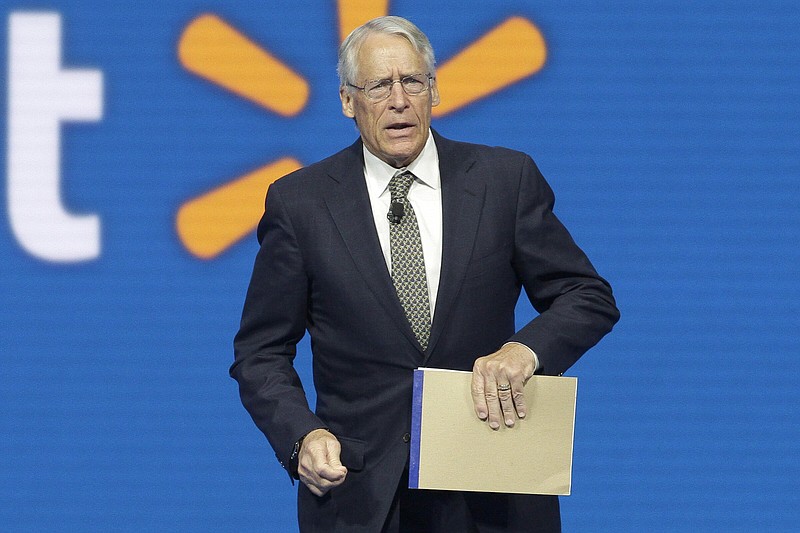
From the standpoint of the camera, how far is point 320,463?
178 centimetres

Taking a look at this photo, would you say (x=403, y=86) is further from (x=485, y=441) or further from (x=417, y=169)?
(x=485, y=441)

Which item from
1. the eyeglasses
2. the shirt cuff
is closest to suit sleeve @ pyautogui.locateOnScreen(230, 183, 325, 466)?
the eyeglasses

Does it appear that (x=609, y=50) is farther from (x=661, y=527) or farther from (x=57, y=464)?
(x=57, y=464)

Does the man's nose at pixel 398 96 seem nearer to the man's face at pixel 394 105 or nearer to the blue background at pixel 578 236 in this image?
the man's face at pixel 394 105

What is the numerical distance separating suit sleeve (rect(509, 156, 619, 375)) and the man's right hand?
33cm

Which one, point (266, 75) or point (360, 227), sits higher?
point (266, 75)

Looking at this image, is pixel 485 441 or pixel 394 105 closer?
pixel 485 441

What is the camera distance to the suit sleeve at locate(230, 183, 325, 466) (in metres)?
1.95

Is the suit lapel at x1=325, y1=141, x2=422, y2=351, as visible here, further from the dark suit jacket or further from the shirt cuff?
the shirt cuff

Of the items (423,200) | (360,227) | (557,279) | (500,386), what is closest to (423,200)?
(423,200)

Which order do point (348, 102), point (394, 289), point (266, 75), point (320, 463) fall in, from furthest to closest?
point (266, 75) → point (348, 102) → point (394, 289) → point (320, 463)

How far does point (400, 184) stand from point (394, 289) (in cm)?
19

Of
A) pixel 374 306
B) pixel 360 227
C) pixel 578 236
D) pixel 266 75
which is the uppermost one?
pixel 266 75

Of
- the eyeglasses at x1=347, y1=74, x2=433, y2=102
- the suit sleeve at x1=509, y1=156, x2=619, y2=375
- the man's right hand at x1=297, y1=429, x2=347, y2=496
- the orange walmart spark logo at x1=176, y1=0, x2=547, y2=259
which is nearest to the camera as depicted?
the man's right hand at x1=297, y1=429, x2=347, y2=496
